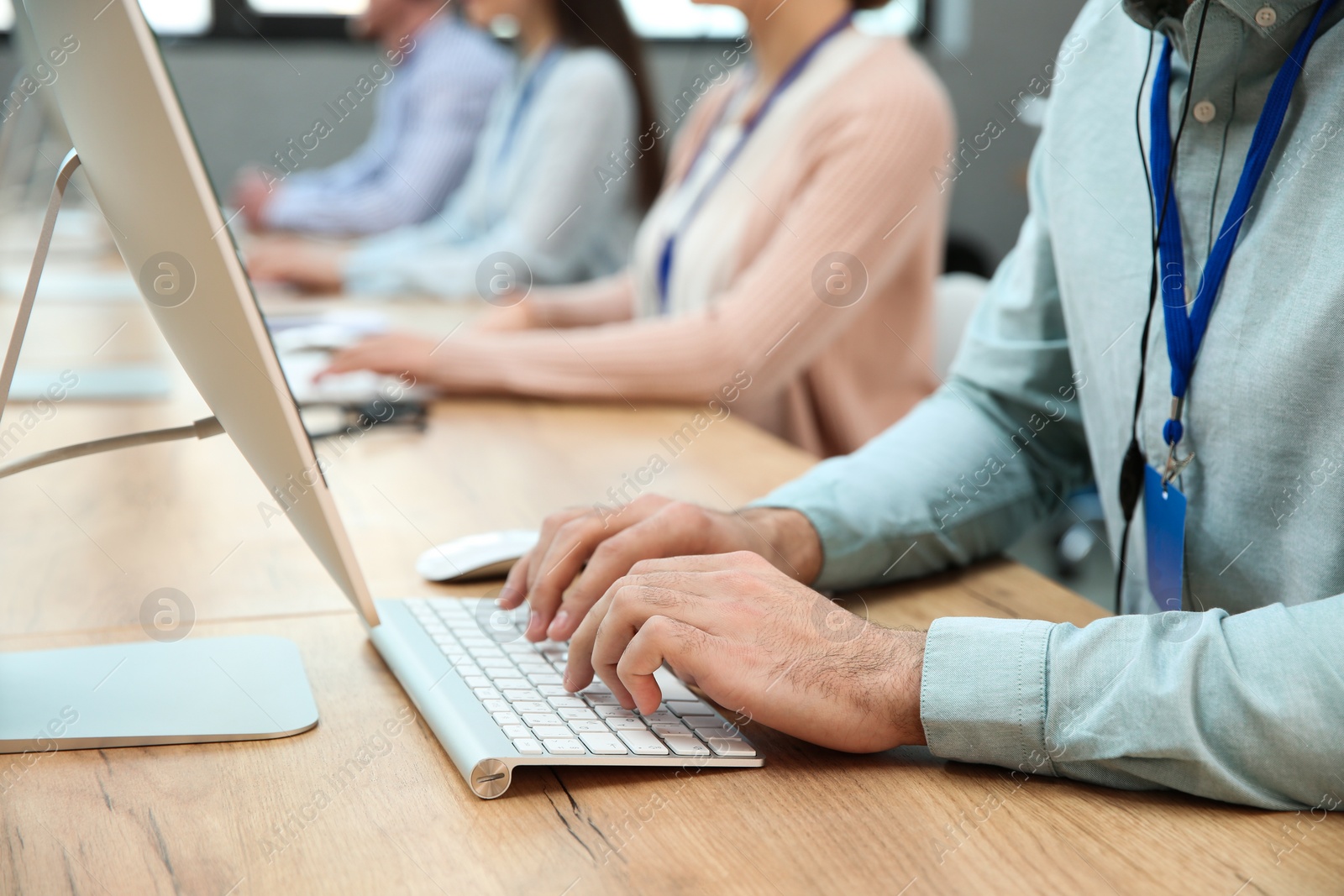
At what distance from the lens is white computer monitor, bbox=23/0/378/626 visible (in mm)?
494

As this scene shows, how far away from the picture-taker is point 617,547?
71cm

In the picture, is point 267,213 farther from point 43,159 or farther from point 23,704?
point 23,704

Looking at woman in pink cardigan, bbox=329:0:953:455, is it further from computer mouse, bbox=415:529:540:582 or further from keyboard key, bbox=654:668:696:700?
keyboard key, bbox=654:668:696:700

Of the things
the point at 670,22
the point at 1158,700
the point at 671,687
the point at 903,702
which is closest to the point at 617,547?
the point at 671,687

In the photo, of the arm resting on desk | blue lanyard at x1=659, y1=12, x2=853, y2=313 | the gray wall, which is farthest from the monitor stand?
the gray wall

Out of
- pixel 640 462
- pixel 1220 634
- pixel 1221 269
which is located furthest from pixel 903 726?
pixel 640 462

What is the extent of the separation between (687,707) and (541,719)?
0.08 m

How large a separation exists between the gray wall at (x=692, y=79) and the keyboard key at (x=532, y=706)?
371 cm

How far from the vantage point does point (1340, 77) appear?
2.27ft

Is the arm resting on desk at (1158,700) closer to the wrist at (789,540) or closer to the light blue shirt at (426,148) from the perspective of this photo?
the wrist at (789,540)

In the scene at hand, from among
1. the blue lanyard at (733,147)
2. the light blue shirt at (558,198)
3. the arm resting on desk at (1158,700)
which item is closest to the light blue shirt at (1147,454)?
the arm resting on desk at (1158,700)

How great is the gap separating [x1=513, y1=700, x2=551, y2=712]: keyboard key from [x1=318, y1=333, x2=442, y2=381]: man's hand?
904mm

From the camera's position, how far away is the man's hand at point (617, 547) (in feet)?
2.29

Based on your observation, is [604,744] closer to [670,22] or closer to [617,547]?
[617,547]
